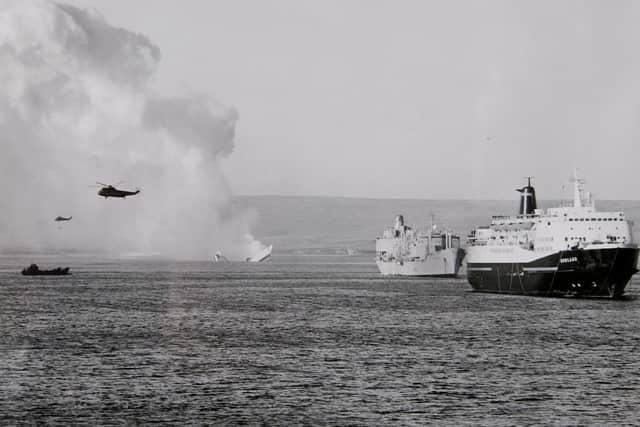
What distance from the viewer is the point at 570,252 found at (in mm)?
112625

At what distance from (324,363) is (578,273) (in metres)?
54.6

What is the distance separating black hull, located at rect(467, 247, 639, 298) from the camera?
111875mm

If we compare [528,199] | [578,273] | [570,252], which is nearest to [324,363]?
[570,252]

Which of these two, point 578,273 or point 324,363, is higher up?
point 578,273

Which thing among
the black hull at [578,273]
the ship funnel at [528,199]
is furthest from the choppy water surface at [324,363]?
the ship funnel at [528,199]

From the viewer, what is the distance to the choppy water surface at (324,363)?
164ft

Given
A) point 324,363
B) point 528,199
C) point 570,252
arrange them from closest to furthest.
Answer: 1. point 324,363
2. point 570,252
3. point 528,199

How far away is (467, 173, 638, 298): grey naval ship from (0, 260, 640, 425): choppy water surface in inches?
110

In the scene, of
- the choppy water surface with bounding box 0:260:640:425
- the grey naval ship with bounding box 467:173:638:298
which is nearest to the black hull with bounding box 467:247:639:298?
the grey naval ship with bounding box 467:173:638:298

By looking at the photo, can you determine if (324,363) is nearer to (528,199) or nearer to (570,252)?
(570,252)

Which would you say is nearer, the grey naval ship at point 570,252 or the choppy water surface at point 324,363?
the choppy water surface at point 324,363

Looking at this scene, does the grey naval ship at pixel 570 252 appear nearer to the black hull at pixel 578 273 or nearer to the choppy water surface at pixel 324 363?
the black hull at pixel 578 273

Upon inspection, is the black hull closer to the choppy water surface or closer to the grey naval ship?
the grey naval ship

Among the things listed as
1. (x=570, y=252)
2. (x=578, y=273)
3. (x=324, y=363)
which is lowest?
(x=324, y=363)
